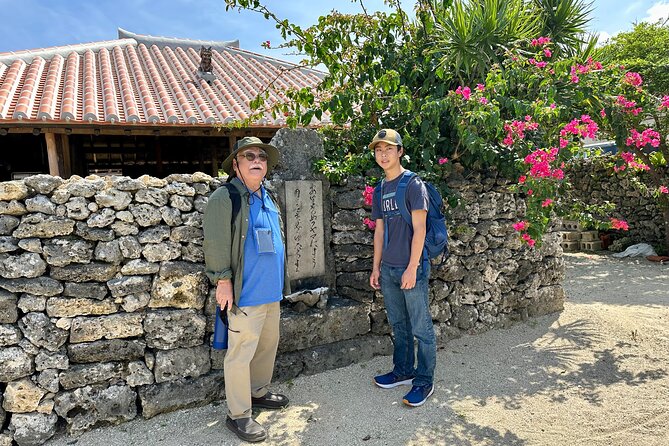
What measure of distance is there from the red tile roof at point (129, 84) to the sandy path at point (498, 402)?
3.12m

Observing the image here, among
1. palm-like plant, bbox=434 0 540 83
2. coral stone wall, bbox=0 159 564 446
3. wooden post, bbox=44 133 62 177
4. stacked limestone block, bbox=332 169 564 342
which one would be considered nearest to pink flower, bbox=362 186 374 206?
stacked limestone block, bbox=332 169 564 342

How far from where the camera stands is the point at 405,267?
2861 millimetres

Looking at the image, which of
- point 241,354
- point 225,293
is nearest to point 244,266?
point 225,293

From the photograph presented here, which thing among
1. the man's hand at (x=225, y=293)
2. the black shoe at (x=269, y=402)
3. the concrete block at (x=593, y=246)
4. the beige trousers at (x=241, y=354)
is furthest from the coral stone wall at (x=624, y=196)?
the man's hand at (x=225, y=293)

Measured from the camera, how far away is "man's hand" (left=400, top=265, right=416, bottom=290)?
2730 millimetres

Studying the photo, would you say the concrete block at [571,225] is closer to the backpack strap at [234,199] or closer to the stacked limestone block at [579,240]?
the stacked limestone block at [579,240]

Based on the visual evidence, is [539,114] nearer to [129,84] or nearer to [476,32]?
[476,32]

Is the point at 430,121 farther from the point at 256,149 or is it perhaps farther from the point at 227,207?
the point at 227,207

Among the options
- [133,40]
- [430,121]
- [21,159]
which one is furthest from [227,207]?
[133,40]

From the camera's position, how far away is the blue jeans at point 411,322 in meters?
2.86

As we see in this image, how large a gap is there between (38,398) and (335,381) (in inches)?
77.6

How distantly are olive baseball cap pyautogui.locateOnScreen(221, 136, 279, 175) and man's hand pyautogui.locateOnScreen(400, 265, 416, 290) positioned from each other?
1.20 m

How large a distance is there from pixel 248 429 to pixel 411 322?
1.27m

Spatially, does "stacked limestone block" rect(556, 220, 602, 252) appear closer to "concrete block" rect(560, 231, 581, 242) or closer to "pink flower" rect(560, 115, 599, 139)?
"concrete block" rect(560, 231, 581, 242)
